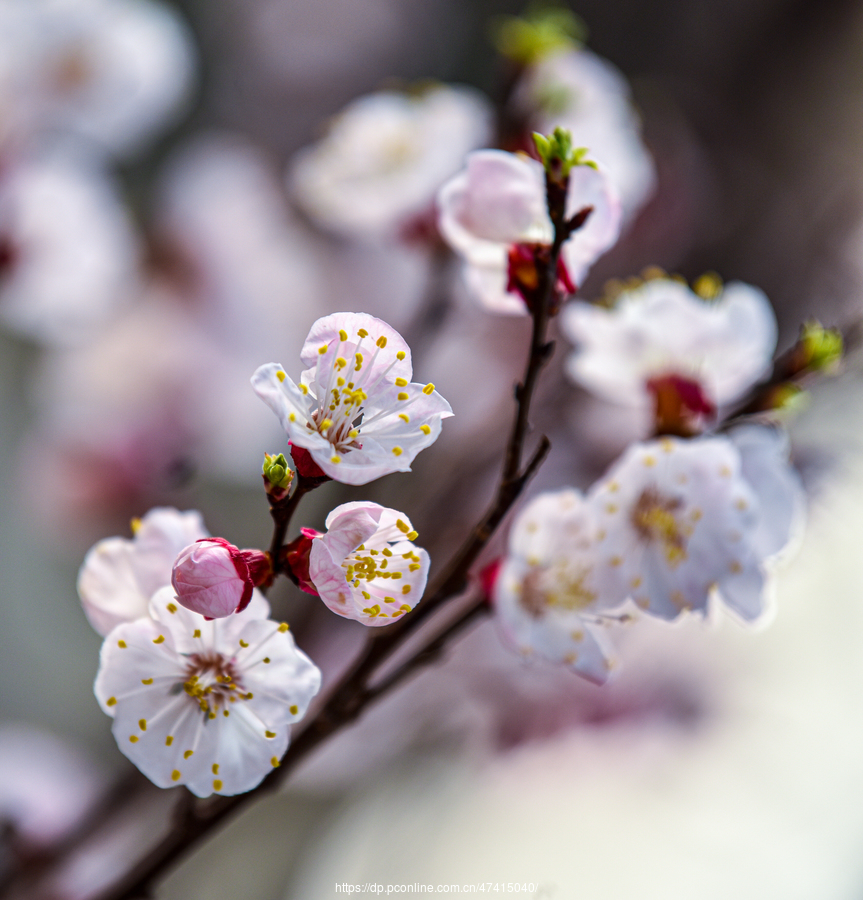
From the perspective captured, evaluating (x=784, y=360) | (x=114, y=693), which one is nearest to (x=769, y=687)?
(x=784, y=360)

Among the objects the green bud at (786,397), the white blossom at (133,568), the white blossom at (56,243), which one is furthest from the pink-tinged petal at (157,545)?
the white blossom at (56,243)

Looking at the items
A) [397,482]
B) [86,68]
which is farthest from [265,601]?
[86,68]

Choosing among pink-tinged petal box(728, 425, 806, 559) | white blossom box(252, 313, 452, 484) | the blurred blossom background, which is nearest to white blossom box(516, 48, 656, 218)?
the blurred blossom background

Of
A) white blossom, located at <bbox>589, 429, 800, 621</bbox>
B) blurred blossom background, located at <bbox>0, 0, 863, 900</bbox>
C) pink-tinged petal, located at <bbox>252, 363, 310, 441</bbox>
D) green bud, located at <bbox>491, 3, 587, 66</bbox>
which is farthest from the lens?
blurred blossom background, located at <bbox>0, 0, 863, 900</bbox>

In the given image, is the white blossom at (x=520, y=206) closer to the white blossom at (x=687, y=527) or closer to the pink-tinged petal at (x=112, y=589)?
the white blossom at (x=687, y=527)

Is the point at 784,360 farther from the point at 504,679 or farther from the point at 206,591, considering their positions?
the point at 504,679

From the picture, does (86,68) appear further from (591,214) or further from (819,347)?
(819,347)

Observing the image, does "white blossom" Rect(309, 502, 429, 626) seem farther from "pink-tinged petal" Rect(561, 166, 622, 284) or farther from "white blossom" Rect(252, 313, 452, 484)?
"pink-tinged petal" Rect(561, 166, 622, 284)
